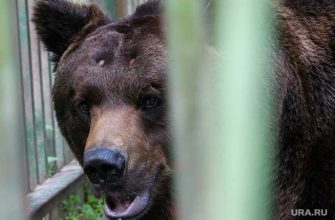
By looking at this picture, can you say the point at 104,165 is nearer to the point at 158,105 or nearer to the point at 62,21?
the point at 158,105

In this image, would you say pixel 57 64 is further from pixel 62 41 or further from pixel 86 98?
pixel 86 98

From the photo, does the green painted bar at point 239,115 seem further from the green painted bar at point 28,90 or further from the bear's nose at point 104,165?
the green painted bar at point 28,90

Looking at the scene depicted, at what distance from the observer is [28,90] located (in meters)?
4.86

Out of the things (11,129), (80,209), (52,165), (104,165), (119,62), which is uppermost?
(11,129)

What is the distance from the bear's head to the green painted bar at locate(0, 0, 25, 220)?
1.84m

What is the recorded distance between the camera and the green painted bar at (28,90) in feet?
15.7

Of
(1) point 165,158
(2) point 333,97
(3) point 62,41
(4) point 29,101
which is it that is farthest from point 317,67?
(4) point 29,101

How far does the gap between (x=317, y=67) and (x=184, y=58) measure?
2545 mm

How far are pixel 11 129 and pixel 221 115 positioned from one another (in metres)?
0.31

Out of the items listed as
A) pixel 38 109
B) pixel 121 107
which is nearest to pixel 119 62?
pixel 121 107

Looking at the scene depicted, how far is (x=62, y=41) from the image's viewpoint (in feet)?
12.5

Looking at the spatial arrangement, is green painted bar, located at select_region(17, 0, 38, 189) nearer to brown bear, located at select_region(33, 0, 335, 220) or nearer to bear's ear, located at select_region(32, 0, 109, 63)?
bear's ear, located at select_region(32, 0, 109, 63)

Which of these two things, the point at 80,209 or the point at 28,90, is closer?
the point at 28,90

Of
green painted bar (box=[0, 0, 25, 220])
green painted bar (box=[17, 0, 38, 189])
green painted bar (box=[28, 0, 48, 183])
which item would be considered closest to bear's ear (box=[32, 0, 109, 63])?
green painted bar (box=[17, 0, 38, 189])
